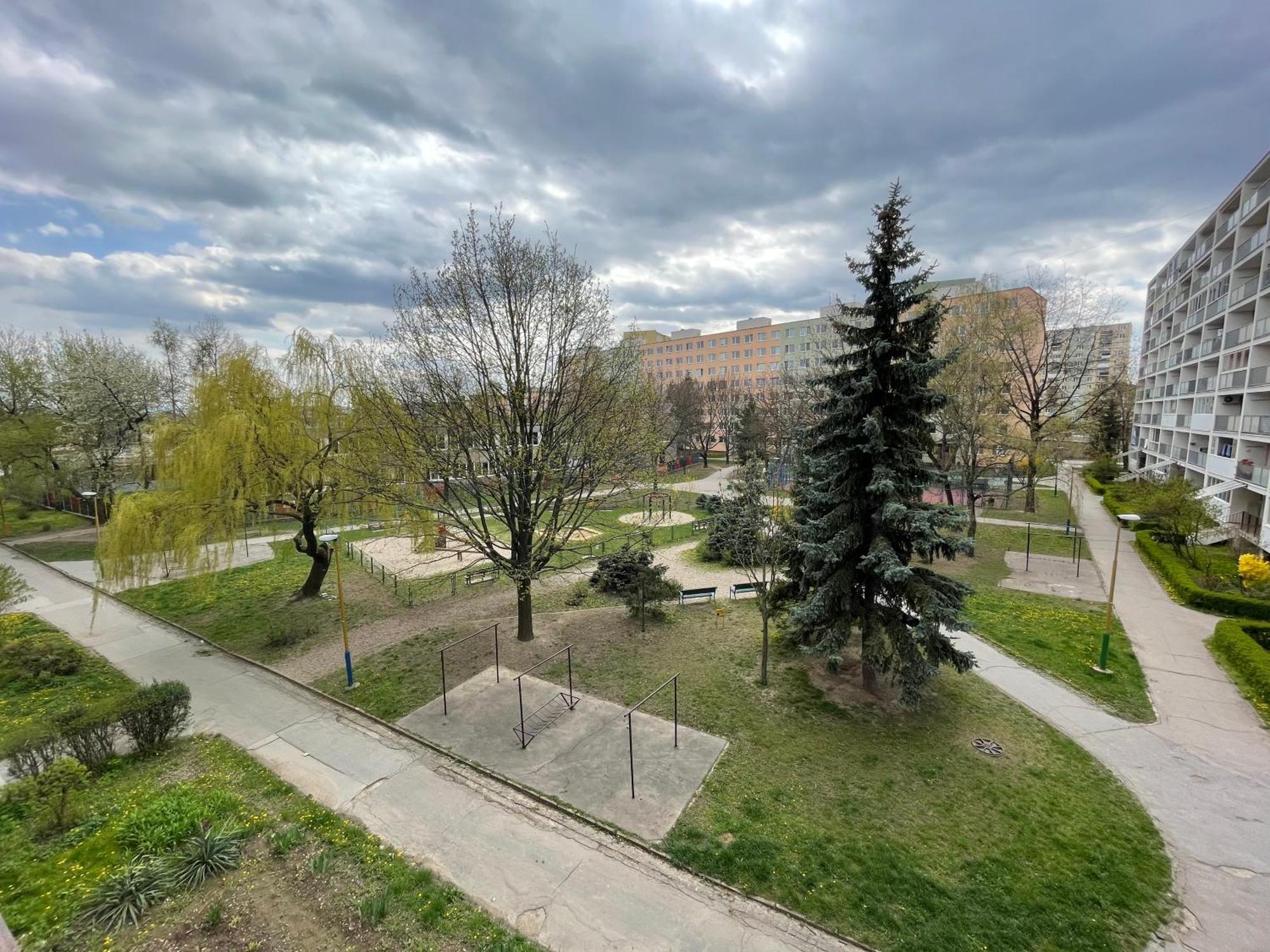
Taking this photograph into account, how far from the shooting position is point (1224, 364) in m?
27.6

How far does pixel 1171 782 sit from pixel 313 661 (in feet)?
60.4

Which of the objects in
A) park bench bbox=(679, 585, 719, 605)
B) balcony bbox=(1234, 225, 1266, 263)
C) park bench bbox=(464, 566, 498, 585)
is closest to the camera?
park bench bbox=(679, 585, 719, 605)

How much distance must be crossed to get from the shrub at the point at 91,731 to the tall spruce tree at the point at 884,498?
1251 centimetres

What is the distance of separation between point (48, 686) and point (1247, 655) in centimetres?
2893

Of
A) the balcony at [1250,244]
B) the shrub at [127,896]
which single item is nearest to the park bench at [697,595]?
the shrub at [127,896]

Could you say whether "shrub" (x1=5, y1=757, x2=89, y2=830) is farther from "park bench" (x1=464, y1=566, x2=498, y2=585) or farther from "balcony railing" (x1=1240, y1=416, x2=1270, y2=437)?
"balcony railing" (x1=1240, y1=416, x2=1270, y2=437)

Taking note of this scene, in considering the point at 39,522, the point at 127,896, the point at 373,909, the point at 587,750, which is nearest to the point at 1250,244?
the point at 587,750

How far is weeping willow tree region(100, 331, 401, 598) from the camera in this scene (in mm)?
13727

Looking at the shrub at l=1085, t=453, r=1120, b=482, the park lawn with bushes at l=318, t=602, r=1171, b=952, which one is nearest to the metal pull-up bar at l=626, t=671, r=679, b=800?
the park lawn with bushes at l=318, t=602, r=1171, b=952

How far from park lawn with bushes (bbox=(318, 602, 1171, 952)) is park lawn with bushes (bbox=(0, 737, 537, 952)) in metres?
3.19

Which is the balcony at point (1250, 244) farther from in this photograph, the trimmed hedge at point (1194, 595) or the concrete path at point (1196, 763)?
the concrete path at point (1196, 763)

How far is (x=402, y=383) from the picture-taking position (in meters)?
12.6

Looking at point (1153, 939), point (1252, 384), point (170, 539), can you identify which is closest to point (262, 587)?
point (170, 539)

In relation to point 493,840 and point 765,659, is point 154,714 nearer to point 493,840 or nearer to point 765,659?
point 493,840
